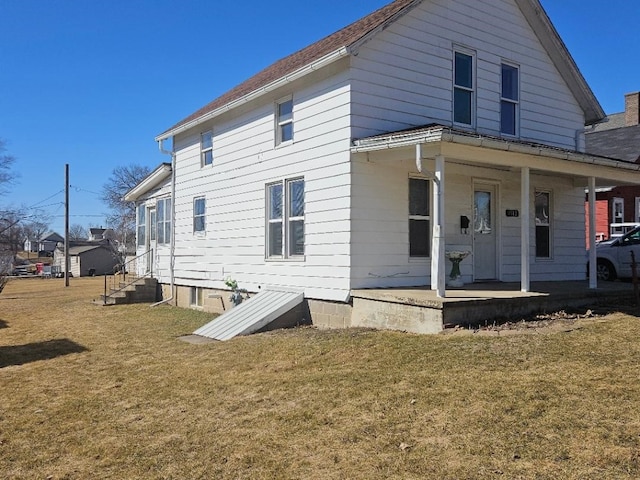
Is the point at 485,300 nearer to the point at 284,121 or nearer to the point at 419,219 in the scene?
the point at 419,219

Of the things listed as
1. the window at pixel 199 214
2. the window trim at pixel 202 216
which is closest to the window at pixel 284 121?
the window trim at pixel 202 216

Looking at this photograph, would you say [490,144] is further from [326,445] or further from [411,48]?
[326,445]

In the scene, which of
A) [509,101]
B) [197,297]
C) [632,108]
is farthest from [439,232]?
[632,108]

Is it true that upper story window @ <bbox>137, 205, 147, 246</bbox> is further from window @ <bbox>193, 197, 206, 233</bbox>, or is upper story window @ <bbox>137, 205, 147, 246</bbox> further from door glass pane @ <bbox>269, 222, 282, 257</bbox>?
Result: door glass pane @ <bbox>269, 222, 282, 257</bbox>

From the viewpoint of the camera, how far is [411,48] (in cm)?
1095

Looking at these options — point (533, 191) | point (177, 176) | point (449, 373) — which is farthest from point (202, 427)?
point (177, 176)

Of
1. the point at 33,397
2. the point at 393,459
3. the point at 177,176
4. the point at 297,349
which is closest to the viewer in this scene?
the point at 393,459

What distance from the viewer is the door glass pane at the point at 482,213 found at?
1188 cm

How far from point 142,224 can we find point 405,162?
12967 millimetres

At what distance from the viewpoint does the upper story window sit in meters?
20.1

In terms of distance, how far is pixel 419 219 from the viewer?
10.9 m

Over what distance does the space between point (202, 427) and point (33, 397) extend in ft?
9.30

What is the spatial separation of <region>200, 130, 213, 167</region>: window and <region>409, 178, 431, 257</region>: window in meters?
6.55

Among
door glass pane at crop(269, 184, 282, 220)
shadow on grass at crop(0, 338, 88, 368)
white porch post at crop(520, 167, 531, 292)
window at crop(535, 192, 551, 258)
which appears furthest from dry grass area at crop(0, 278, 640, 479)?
window at crop(535, 192, 551, 258)
